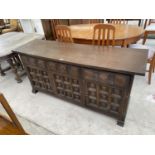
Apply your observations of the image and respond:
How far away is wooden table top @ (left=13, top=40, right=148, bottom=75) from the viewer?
46.9 inches

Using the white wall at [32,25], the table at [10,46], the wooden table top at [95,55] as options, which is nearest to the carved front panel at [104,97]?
the wooden table top at [95,55]

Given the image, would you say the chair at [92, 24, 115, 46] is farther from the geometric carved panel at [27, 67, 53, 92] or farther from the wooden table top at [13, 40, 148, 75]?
the geometric carved panel at [27, 67, 53, 92]

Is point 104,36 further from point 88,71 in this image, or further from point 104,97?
point 104,97

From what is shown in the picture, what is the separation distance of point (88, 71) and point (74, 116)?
2.43 feet

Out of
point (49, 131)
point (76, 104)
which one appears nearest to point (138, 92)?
point (76, 104)

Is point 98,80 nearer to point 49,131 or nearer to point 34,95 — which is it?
point 49,131

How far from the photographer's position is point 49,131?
1.59 meters

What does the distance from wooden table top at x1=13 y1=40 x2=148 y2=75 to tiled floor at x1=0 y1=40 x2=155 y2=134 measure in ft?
2.57

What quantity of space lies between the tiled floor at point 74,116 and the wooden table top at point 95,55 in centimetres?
78

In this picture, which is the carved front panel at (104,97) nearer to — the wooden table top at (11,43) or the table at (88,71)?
the table at (88,71)

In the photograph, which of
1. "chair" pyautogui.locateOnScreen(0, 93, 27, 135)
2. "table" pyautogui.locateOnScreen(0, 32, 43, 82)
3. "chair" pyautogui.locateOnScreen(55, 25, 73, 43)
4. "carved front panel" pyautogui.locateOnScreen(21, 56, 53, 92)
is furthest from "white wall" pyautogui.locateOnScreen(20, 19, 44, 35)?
"chair" pyautogui.locateOnScreen(0, 93, 27, 135)

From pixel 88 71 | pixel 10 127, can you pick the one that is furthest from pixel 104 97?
pixel 10 127
